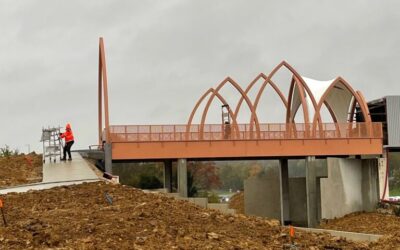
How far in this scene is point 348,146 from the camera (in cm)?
3106

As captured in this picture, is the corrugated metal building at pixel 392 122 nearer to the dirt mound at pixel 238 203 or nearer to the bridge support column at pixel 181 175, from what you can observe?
the bridge support column at pixel 181 175

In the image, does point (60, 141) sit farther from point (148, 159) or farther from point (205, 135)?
point (205, 135)

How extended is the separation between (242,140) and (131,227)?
18.2m

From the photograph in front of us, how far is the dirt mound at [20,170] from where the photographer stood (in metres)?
22.0

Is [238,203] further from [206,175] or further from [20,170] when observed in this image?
[206,175]

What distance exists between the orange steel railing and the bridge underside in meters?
0.21

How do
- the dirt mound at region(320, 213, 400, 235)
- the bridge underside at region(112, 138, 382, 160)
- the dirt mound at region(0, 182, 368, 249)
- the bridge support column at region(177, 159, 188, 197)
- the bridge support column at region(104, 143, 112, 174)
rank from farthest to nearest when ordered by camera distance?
1. the bridge support column at region(177, 159, 188, 197)
2. the bridge underside at region(112, 138, 382, 160)
3. the bridge support column at region(104, 143, 112, 174)
4. the dirt mound at region(320, 213, 400, 235)
5. the dirt mound at region(0, 182, 368, 249)

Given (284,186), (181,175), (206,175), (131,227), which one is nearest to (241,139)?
(181,175)

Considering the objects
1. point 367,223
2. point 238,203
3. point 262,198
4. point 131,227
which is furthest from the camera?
point 238,203

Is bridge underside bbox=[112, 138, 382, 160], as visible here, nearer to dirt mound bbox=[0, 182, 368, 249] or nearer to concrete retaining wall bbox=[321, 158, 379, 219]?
concrete retaining wall bbox=[321, 158, 379, 219]

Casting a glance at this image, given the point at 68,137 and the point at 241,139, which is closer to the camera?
the point at 68,137

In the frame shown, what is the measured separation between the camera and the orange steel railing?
28703mm

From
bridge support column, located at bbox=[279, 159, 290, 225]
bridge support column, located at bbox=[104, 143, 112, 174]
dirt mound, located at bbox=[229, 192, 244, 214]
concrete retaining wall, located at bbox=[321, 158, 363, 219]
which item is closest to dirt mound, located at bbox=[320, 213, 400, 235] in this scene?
concrete retaining wall, located at bbox=[321, 158, 363, 219]

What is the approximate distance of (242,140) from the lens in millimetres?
29922
